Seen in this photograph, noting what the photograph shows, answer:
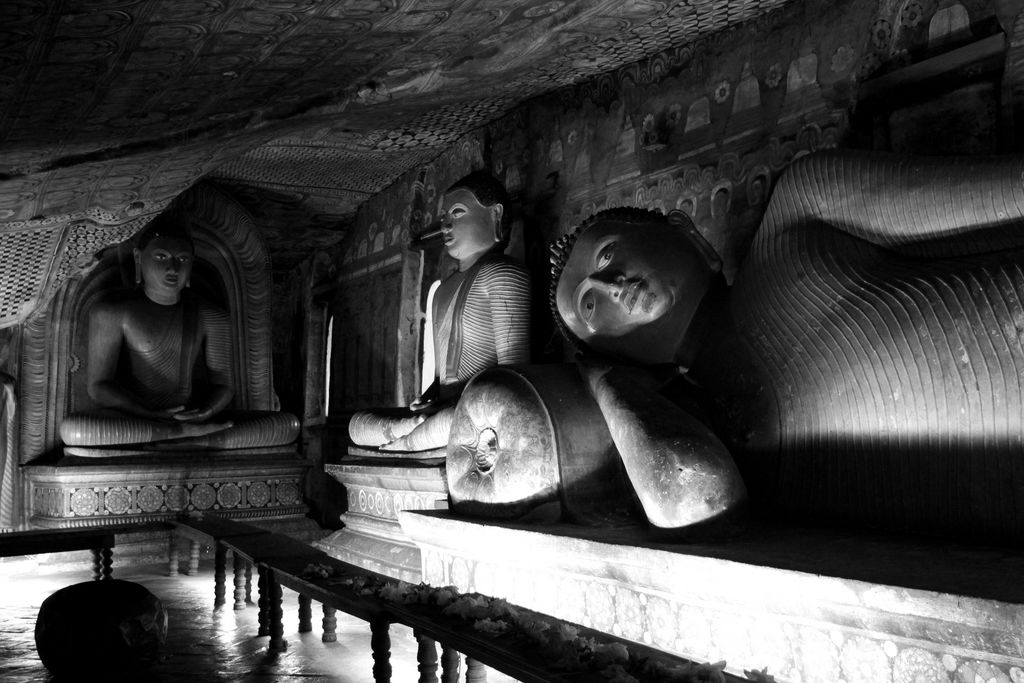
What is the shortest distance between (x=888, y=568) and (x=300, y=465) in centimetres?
517

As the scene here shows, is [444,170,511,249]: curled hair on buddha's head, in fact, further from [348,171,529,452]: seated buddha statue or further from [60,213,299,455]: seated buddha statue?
→ [60,213,299,455]: seated buddha statue

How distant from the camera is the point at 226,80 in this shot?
396 centimetres

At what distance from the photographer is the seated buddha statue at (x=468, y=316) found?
4.70 meters

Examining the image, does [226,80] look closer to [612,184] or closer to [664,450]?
[612,184]

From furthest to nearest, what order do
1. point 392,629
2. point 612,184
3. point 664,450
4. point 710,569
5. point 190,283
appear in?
point 190,283 → point 612,184 → point 392,629 → point 664,450 → point 710,569

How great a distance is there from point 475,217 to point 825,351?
2.43 metres

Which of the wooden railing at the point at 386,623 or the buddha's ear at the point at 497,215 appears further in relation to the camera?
the buddha's ear at the point at 497,215

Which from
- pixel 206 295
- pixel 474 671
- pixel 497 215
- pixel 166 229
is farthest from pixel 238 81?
pixel 206 295

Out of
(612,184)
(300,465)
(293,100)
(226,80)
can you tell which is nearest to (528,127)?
(612,184)

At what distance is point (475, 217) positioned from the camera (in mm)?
4980

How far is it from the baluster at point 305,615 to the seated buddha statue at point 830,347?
138 centimetres

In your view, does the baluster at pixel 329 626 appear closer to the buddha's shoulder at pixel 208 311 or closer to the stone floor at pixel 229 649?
the stone floor at pixel 229 649

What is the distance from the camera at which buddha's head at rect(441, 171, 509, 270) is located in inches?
196

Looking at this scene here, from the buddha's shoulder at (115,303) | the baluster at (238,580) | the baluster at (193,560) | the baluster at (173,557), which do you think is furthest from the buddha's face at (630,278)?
the buddha's shoulder at (115,303)
